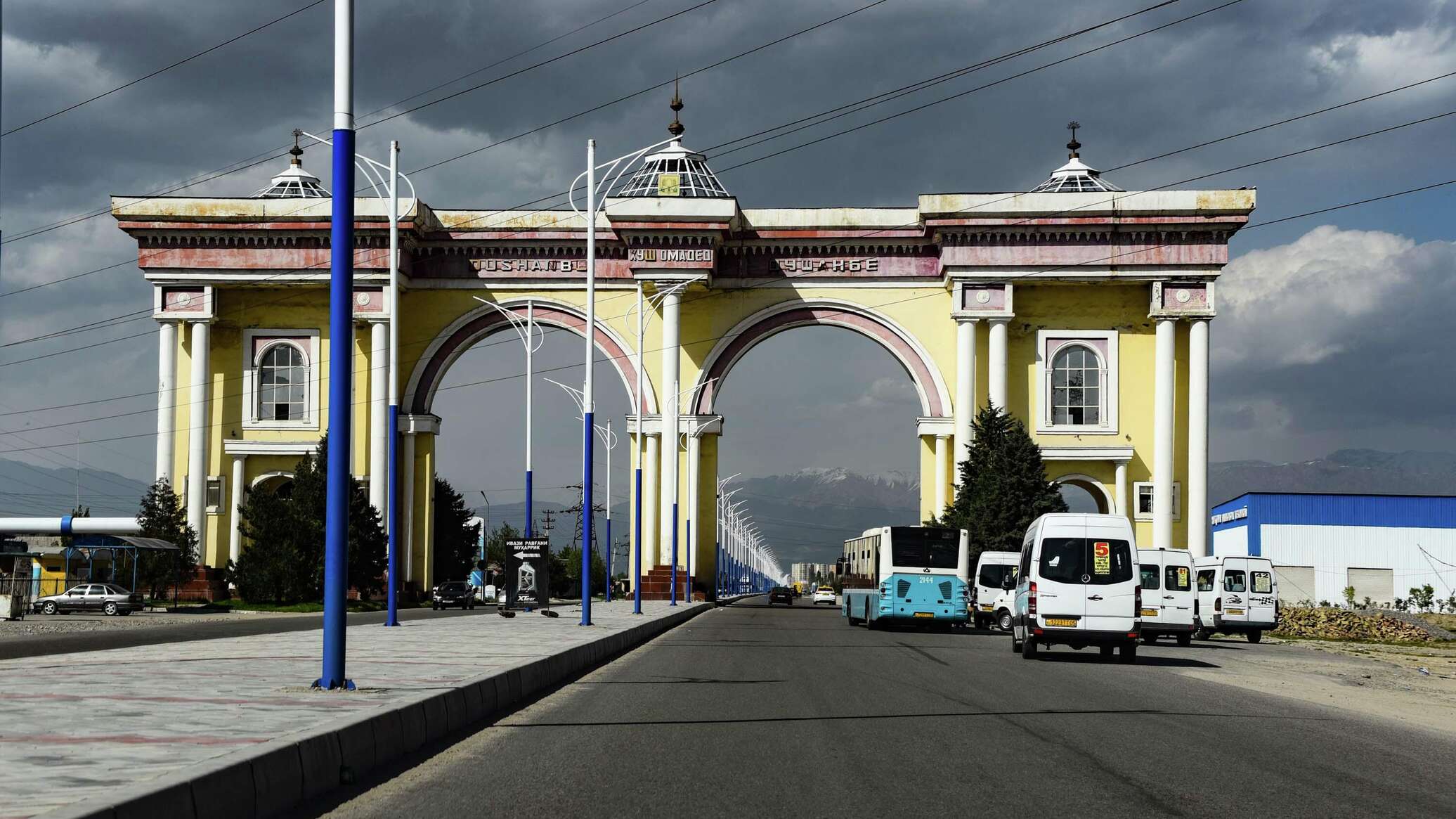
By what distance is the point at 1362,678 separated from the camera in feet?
74.1

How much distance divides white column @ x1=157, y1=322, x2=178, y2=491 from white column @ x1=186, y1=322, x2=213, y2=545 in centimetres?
56

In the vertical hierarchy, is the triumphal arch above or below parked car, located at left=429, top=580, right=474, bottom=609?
above

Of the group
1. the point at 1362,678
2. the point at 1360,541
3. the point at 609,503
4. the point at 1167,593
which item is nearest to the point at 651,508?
the point at 609,503

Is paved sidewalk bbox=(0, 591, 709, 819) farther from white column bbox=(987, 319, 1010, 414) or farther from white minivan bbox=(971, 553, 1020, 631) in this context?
white column bbox=(987, 319, 1010, 414)

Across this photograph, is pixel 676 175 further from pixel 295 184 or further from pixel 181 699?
pixel 181 699

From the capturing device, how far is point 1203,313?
2039 inches

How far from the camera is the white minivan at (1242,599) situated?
1549 inches

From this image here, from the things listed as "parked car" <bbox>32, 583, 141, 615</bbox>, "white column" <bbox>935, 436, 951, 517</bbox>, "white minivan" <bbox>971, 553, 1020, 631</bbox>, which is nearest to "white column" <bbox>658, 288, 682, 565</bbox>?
"white column" <bbox>935, 436, 951, 517</bbox>

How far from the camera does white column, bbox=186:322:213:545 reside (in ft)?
→ 176

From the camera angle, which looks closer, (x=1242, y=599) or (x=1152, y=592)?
(x=1152, y=592)

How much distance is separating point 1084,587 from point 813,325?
31379 mm

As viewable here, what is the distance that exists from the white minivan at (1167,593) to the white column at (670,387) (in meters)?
20.0

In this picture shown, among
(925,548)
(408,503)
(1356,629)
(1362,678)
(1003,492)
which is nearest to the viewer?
(1362,678)

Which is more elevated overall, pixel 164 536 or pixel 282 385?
pixel 282 385
